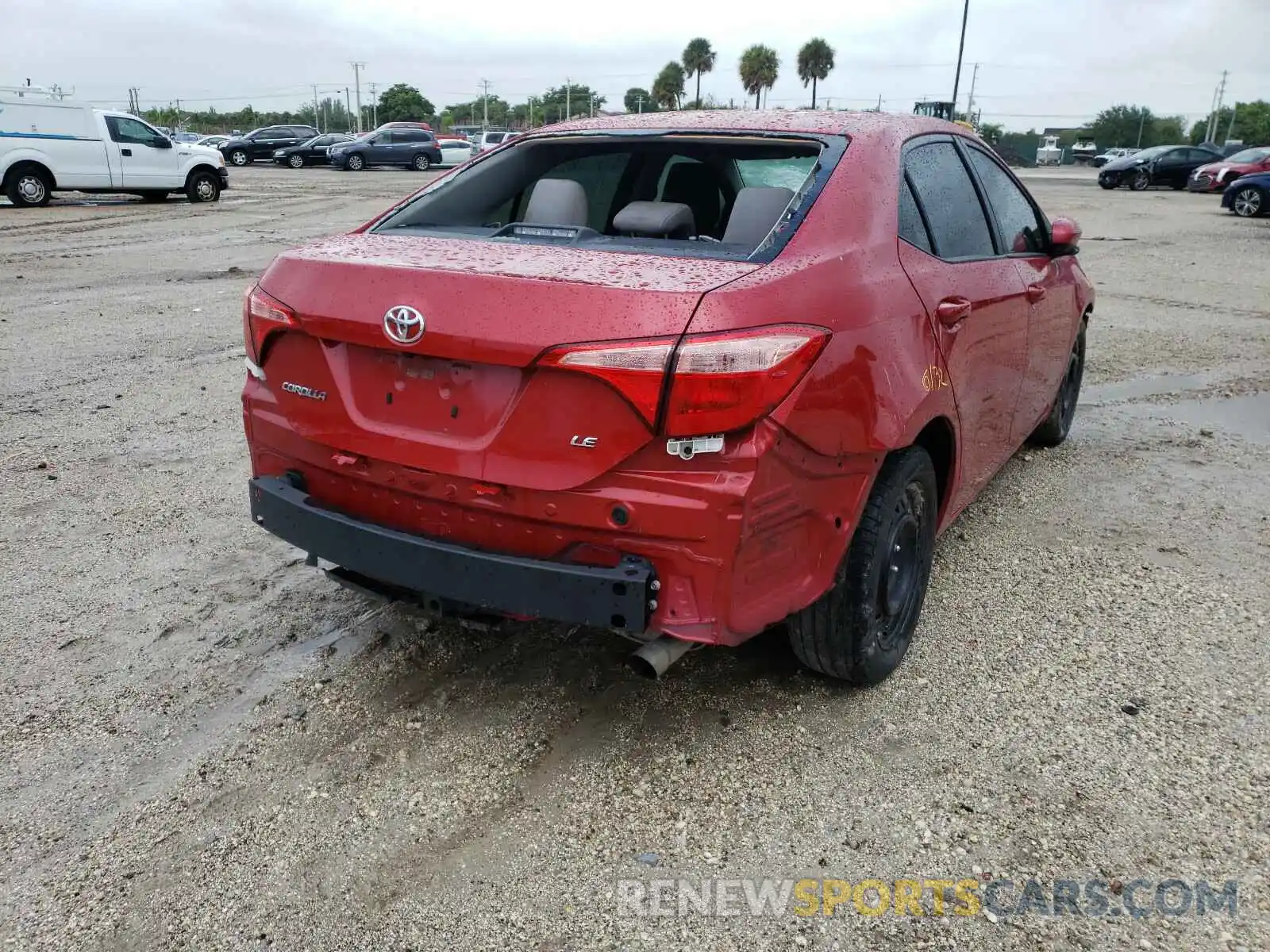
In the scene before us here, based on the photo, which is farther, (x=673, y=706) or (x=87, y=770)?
(x=673, y=706)

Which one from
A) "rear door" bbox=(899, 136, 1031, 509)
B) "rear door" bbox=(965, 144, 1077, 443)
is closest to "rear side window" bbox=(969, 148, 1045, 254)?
"rear door" bbox=(965, 144, 1077, 443)

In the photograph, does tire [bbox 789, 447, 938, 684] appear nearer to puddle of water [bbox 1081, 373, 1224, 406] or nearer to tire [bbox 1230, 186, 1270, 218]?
puddle of water [bbox 1081, 373, 1224, 406]

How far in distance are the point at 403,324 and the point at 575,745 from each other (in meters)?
1.24

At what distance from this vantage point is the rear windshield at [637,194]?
9.36 feet

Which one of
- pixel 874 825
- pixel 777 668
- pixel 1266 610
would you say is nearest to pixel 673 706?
pixel 777 668

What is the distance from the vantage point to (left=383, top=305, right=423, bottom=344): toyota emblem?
7.87ft

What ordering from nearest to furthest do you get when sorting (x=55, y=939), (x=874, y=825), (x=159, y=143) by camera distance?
(x=55, y=939) → (x=874, y=825) → (x=159, y=143)

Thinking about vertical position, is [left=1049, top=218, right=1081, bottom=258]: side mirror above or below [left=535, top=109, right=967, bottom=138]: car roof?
below

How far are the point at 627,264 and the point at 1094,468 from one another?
364cm

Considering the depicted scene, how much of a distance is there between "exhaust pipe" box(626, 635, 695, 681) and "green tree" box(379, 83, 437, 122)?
9636cm

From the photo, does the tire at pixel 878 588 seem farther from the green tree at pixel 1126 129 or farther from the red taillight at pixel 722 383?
the green tree at pixel 1126 129

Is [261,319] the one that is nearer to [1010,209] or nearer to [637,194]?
[637,194]

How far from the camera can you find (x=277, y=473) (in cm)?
290

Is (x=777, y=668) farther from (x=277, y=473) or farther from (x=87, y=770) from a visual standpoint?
(x=87, y=770)
